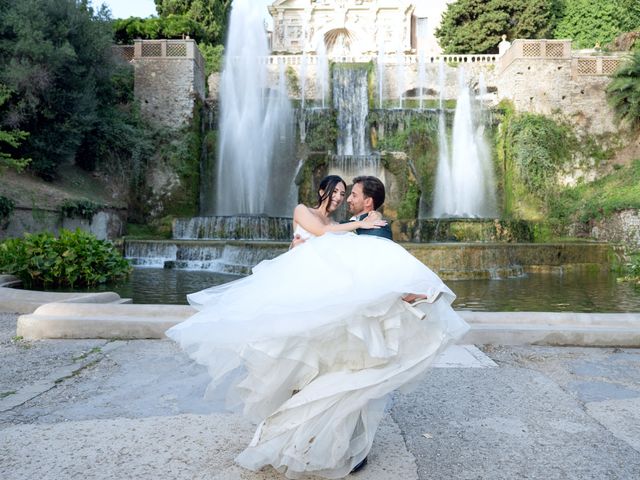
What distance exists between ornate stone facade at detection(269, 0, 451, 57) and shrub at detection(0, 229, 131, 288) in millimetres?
36305

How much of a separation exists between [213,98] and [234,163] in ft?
14.0

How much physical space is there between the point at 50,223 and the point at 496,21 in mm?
29859

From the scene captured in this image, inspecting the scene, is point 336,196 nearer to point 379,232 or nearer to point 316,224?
point 316,224

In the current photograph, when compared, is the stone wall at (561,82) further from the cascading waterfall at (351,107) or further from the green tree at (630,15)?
the green tree at (630,15)

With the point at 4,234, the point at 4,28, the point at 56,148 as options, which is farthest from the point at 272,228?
the point at 4,28

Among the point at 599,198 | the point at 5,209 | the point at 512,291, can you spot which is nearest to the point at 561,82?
the point at 599,198

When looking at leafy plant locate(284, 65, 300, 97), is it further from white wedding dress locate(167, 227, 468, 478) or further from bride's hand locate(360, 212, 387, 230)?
white wedding dress locate(167, 227, 468, 478)

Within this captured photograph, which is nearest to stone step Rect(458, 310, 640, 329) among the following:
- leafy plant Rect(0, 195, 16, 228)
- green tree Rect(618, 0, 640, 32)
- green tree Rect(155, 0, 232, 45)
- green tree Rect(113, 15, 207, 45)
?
leafy plant Rect(0, 195, 16, 228)

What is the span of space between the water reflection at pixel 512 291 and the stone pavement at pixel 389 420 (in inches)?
157

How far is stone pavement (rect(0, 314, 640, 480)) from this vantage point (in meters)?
2.38

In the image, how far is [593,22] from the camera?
33.5m

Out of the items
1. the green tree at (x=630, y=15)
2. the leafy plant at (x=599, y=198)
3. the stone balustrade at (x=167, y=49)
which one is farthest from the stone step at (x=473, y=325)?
the green tree at (x=630, y=15)

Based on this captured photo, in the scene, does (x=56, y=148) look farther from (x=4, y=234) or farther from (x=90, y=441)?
(x=90, y=441)

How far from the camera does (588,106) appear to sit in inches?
914
